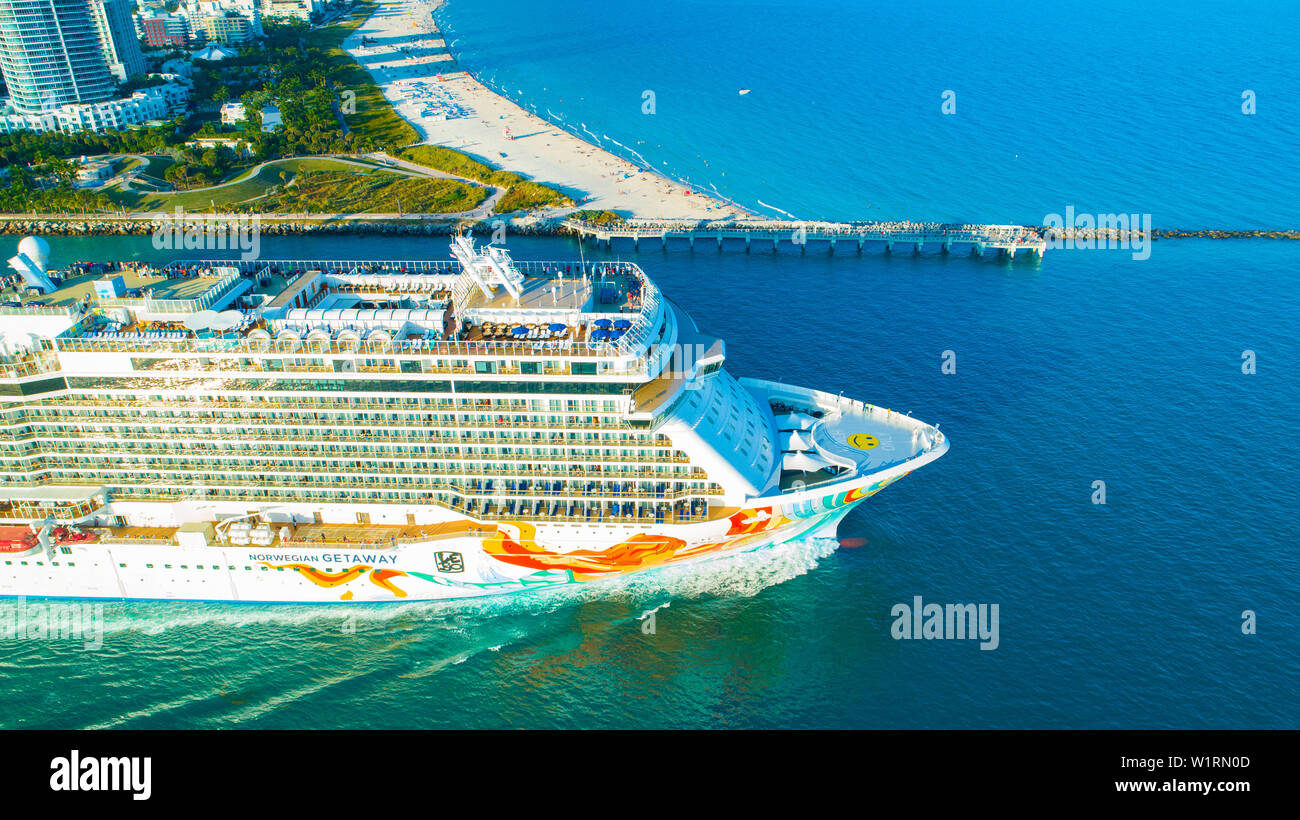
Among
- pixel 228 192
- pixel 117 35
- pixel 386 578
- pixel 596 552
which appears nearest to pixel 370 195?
pixel 228 192

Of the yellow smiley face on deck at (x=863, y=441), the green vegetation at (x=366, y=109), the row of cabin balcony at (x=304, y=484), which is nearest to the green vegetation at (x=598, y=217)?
the green vegetation at (x=366, y=109)

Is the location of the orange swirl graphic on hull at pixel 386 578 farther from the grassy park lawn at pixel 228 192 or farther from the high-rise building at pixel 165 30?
the high-rise building at pixel 165 30

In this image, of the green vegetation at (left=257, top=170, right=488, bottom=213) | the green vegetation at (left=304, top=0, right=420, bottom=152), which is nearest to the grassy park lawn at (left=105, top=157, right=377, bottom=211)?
Result: the green vegetation at (left=257, top=170, right=488, bottom=213)

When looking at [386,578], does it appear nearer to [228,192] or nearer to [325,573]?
[325,573]

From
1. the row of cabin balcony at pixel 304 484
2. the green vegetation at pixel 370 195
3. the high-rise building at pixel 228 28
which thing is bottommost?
the row of cabin balcony at pixel 304 484

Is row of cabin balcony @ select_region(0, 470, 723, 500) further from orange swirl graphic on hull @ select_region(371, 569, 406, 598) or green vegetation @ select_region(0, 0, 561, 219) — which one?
green vegetation @ select_region(0, 0, 561, 219)

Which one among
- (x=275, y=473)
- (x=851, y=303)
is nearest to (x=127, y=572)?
(x=275, y=473)

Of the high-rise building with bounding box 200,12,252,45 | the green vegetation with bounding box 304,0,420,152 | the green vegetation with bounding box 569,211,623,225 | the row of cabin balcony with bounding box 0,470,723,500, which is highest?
the high-rise building with bounding box 200,12,252,45
